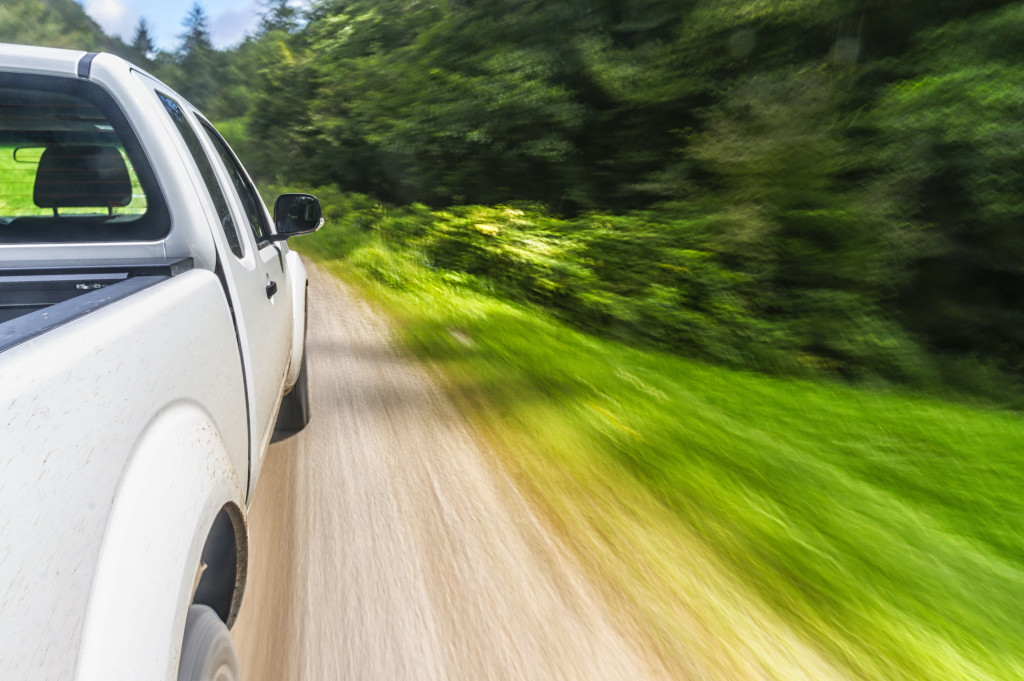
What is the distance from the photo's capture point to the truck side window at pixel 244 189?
3.57 metres

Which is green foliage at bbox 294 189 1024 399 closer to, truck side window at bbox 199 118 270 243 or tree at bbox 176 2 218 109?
truck side window at bbox 199 118 270 243

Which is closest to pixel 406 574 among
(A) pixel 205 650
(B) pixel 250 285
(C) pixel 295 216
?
(B) pixel 250 285

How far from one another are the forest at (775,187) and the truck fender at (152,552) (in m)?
6.87

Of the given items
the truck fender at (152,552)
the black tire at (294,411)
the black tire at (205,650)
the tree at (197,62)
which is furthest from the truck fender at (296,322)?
the tree at (197,62)

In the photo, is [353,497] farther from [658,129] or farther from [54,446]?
[658,129]

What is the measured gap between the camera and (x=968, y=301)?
803 centimetres

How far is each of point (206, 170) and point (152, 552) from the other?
1939 millimetres

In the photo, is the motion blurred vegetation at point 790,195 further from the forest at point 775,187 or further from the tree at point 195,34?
the tree at point 195,34

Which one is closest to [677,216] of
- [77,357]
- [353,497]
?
[353,497]

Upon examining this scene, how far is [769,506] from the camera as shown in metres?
3.60

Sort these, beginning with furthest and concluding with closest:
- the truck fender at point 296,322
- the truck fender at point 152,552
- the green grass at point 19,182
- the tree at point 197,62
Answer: the tree at point 197,62 < the truck fender at point 296,322 < the green grass at point 19,182 < the truck fender at point 152,552

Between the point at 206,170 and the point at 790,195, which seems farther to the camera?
the point at 790,195

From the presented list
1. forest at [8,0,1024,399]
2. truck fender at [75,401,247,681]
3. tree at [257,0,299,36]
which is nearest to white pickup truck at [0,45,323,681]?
truck fender at [75,401,247,681]

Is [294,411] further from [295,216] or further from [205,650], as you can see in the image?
[205,650]
